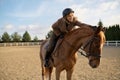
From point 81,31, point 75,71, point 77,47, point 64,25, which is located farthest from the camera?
point 75,71

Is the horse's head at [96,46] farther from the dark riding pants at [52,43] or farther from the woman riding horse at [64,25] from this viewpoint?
the dark riding pants at [52,43]

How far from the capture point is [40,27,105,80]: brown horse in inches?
187

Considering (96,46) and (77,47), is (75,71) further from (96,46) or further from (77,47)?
(96,46)

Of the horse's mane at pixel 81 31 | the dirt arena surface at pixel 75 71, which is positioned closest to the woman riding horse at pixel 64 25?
the horse's mane at pixel 81 31

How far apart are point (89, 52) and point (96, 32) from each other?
435 millimetres

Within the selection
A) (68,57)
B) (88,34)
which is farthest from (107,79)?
(88,34)

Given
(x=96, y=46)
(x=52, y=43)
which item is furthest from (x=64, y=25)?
(x=96, y=46)

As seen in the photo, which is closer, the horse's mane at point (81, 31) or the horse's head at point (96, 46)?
the horse's head at point (96, 46)

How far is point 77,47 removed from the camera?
5.68 meters

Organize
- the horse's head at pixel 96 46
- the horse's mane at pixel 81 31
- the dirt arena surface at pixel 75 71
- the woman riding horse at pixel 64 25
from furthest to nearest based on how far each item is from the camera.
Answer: the dirt arena surface at pixel 75 71
the woman riding horse at pixel 64 25
the horse's mane at pixel 81 31
the horse's head at pixel 96 46

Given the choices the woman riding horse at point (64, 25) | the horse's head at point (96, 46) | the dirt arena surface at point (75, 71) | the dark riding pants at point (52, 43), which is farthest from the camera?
the dirt arena surface at point (75, 71)

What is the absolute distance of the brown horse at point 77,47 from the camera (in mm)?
4754

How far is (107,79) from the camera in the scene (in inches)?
355

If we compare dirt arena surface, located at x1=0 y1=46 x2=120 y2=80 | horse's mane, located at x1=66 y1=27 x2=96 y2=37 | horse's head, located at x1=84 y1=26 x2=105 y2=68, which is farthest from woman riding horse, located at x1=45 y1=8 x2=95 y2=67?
dirt arena surface, located at x1=0 y1=46 x2=120 y2=80
